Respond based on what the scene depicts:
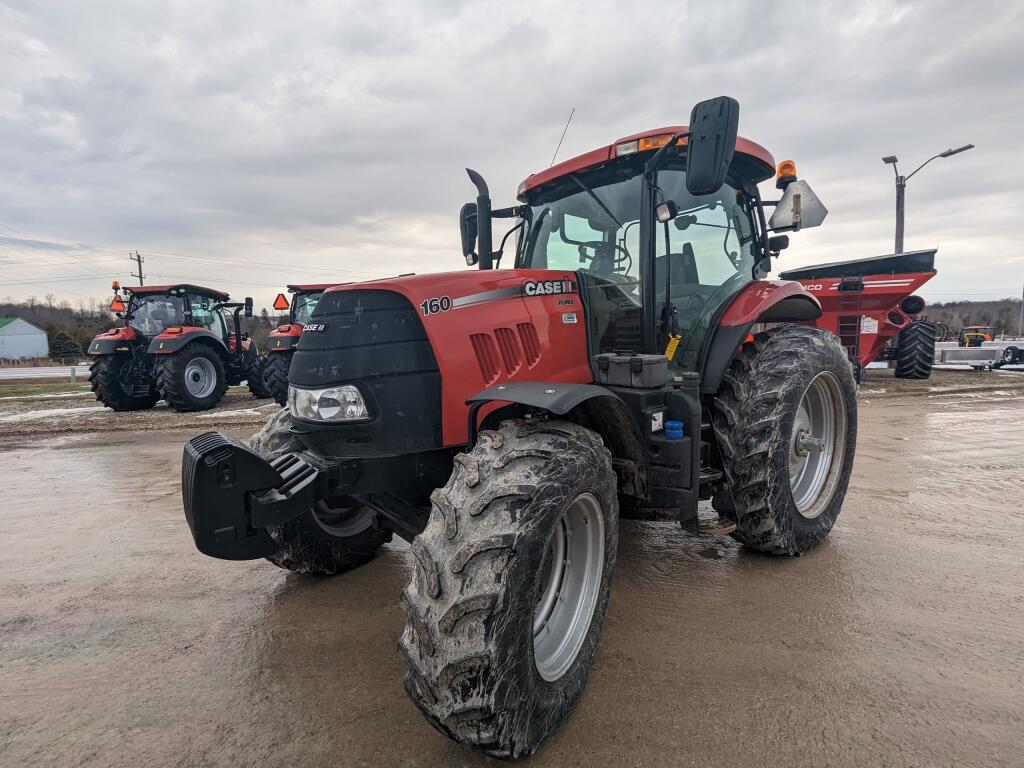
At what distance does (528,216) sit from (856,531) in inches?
117

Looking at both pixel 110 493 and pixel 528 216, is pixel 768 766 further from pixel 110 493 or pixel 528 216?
pixel 110 493

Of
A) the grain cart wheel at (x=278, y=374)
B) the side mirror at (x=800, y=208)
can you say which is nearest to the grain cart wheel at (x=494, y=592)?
the side mirror at (x=800, y=208)

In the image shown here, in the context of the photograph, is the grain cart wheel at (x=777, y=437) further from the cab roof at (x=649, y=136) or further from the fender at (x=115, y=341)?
A: the fender at (x=115, y=341)

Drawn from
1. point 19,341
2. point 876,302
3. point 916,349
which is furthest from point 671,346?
point 19,341

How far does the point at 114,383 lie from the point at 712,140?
11.4 m

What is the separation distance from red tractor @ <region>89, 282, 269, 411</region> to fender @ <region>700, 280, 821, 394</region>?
387 inches

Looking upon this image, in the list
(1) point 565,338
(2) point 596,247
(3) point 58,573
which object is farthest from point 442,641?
(3) point 58,573

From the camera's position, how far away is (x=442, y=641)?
168 cm

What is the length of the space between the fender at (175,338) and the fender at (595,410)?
377 inches

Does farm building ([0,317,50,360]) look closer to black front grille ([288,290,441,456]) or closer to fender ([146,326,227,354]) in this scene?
fender ([146,326,227,354])

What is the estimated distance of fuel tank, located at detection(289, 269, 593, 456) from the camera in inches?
89.9

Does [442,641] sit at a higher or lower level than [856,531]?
higher

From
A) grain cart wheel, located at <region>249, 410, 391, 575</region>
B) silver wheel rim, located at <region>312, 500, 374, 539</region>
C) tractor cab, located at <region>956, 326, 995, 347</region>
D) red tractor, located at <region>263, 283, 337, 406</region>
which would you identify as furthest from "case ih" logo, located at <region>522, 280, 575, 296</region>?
tractor cab, located at <region>956, 326, 995, 347</region>

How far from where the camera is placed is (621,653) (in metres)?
2.39
